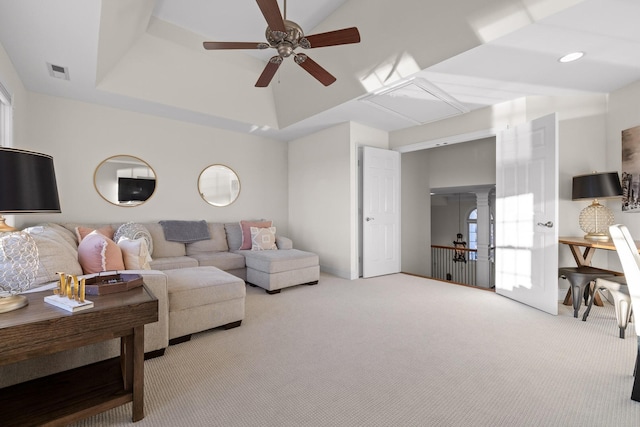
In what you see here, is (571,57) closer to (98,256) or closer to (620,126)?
(620,126)

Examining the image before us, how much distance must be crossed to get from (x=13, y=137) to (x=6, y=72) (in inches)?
24.2

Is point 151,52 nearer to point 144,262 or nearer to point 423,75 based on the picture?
point 144,262

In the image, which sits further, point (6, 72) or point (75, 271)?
point (6, 72)

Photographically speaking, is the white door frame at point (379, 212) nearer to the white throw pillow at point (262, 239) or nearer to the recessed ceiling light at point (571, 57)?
the white throw pillow at point (262, 239)

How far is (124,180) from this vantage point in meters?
4.30

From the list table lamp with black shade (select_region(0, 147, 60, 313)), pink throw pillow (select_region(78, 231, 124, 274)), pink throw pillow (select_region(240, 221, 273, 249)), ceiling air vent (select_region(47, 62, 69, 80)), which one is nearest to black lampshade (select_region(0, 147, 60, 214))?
table lamp with black shade (select_region(0, 147, 60, 313))

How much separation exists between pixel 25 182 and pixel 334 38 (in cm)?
215

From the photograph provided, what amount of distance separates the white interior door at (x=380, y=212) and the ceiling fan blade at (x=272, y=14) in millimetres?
2810

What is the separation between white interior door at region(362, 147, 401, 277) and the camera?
4.80m

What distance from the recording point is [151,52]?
12.0 feet

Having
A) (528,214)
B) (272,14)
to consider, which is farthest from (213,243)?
(528,214)

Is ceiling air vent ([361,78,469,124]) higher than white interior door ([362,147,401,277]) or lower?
higher

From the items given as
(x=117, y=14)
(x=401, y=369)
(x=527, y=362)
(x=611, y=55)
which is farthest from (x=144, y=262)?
(x=611, y=55)

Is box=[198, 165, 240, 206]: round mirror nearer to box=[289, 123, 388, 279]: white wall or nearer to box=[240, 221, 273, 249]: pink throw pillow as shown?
box=[240, 221, 273, 249]: pink throw pillow
